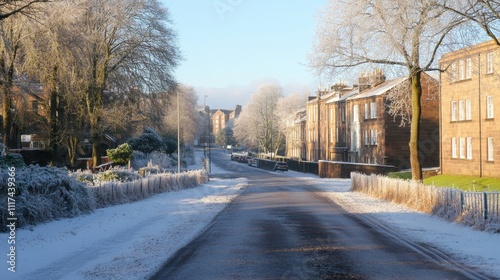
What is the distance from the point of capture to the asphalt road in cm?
1041

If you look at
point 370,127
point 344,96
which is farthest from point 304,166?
point 370,127

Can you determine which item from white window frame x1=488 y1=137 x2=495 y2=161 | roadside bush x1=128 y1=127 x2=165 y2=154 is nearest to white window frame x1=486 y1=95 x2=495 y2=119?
white window frame x1=488 y1=137 x2=495 y2=161

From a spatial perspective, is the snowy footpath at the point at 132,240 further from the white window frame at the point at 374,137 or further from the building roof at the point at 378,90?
the white window frame at the point at 374,137

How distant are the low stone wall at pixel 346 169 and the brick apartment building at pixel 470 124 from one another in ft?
36.2

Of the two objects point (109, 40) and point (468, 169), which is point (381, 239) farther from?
point (109, 40)

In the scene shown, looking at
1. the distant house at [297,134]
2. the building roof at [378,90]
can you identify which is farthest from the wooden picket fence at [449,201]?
the distant house at [297,134]

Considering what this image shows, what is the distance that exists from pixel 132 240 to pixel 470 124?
105 feet

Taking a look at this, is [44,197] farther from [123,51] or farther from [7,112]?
[123,51]

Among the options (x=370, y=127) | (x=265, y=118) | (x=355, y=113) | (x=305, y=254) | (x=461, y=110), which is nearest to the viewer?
(x=305, y=254)

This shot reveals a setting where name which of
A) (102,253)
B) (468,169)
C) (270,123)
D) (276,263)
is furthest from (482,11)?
(270,123)

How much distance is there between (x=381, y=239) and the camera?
49.2 feet

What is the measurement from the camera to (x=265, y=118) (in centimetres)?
11350

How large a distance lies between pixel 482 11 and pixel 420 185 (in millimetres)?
6987

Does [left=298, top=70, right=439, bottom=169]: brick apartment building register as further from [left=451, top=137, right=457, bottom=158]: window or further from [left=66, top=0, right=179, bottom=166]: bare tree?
[left=66, top=0, right=179, bottom=166]: bare tree
